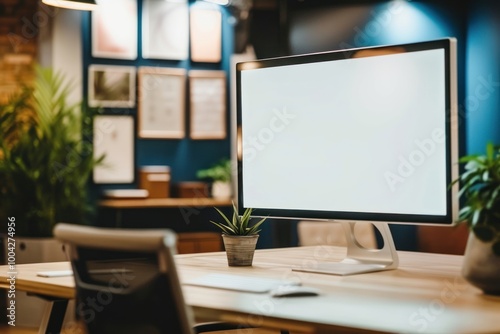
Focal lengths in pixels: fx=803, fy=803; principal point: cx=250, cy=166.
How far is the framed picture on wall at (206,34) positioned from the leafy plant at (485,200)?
5.13m

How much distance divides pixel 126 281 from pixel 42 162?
4.02 m

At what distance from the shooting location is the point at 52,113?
218 inches

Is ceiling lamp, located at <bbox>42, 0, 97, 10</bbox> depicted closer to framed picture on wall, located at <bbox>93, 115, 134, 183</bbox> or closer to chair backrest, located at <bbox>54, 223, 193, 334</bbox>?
chair backrest, located at <bbox>54, 223, 193, 334</bbox>

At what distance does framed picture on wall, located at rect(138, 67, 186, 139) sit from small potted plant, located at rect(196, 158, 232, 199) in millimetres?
376

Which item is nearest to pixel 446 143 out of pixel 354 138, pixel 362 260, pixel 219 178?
pixel 354 138

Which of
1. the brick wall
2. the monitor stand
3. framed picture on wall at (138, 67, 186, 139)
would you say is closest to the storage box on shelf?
framed picture on wall at (138, 67, 186, 139)

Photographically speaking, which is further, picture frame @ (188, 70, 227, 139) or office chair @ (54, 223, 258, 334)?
picture frame @ (188, 70, 227, 139)

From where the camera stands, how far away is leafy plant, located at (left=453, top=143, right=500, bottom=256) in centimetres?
173

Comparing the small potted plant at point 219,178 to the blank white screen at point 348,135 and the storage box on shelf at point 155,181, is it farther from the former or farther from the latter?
the blank white screen at point 348,135

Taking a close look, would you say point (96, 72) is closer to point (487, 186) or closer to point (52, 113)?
point (52, 113)

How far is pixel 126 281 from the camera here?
4.87ft

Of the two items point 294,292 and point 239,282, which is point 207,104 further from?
point 294,292

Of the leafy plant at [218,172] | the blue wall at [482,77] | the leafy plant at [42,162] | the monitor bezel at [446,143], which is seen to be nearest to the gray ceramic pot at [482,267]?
the monitor bezel at [446,143]

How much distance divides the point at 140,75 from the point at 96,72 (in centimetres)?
38
